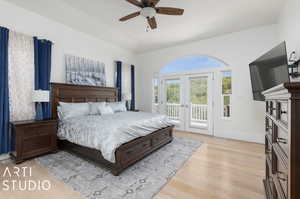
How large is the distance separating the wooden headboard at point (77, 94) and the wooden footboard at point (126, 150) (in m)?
1.05

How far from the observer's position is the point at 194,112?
486 centimetres

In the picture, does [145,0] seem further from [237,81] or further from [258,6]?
[237,81]

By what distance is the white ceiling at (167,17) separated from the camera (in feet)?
9.01

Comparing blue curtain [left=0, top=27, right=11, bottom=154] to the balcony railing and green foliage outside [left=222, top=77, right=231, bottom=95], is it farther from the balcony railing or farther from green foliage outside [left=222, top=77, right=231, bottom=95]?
green foliage outside [left=222, top=77, right=231, bottom=95]

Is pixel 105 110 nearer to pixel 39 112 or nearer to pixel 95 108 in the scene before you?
pixel 95 108

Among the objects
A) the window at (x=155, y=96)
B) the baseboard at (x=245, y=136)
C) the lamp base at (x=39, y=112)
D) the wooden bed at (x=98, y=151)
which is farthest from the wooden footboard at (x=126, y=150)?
the window at (x=155, y=96)

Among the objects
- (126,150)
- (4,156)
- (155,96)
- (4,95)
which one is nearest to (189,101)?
(155,96)

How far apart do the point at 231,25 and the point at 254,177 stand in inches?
137

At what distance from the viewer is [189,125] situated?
189 inches

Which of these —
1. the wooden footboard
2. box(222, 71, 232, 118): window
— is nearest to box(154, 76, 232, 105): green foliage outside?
box(222, 71, 232, 118): window

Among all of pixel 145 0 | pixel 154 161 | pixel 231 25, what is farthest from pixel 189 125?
pixel 145 0

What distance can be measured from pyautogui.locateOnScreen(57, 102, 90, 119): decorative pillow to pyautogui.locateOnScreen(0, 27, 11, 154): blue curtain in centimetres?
89

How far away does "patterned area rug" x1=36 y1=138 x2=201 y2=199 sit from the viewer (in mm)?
1770

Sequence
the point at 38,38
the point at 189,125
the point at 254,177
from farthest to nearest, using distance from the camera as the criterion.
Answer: the point at 189,125 → the point at 38,38 → the point at 254,177
